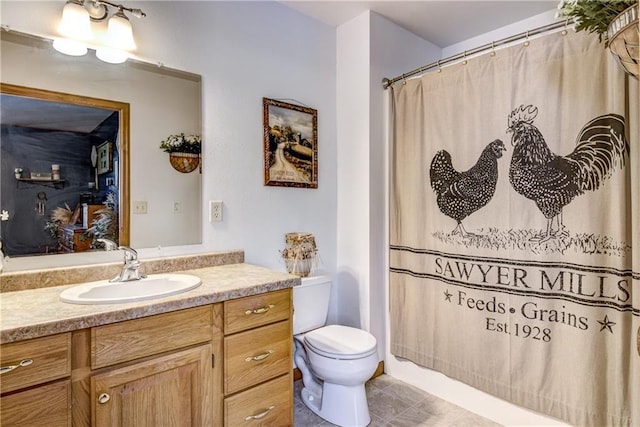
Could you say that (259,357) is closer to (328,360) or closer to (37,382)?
(328,360)

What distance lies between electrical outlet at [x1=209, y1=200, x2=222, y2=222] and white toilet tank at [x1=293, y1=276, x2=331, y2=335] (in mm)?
612

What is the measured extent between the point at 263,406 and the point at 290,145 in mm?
1536

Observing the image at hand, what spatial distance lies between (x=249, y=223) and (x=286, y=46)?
1.20m

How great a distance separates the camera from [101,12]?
162cm

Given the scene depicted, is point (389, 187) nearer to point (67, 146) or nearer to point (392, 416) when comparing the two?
point (392, 416)

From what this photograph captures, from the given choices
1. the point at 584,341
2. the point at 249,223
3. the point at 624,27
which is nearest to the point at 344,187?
the point at 249,223

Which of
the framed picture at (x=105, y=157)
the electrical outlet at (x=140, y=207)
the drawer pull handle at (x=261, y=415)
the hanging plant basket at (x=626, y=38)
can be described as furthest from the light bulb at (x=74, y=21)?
the hanging plant basket at (x=626, y=38)

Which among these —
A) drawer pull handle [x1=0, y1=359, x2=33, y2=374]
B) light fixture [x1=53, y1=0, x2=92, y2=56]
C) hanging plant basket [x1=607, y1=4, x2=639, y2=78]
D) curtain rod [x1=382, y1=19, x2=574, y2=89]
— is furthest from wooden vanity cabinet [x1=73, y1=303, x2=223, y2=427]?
curtain rod [x1=382, y1=19, x2=574, y2=89]

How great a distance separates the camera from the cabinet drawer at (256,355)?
4.78 feet

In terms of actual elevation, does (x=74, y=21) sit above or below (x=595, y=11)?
above

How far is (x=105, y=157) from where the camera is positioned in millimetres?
1647

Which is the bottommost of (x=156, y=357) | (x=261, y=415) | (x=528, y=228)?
(x=261, y=415)

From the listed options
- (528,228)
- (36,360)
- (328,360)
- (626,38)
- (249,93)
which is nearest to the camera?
(626,38)

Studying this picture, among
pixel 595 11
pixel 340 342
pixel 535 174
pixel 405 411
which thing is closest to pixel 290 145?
pixel 340 342
